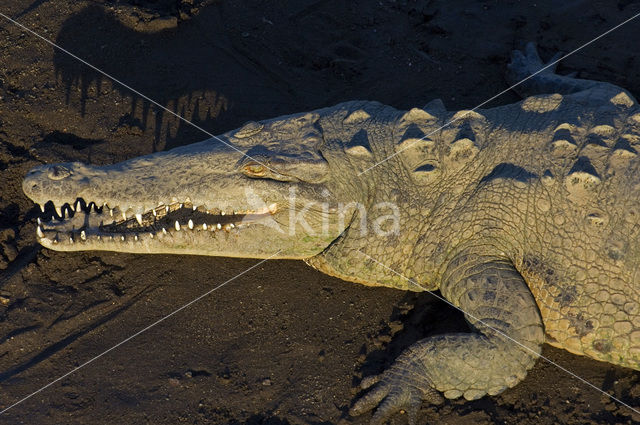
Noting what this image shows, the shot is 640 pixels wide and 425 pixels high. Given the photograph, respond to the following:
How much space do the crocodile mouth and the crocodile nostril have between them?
0.25 m

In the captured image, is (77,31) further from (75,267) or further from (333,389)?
(333,389)

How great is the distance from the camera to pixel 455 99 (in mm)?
7359

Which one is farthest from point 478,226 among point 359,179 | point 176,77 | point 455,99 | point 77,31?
point 77,31

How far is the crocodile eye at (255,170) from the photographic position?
5.03 metres

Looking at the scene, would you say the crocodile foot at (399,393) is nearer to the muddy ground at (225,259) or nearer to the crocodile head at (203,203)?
the muddy ground at (225,259)

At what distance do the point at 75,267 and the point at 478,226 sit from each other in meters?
3.63

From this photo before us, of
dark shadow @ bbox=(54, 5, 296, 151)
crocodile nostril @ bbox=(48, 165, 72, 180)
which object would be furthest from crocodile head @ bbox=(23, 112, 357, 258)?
dark shadow @ bbox=(54, 5, 296, 151)

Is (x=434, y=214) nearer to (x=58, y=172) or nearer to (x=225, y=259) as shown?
(x=225, y=259)

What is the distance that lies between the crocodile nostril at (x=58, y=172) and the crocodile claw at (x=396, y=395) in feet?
9.98

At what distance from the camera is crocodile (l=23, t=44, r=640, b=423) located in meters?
4.45

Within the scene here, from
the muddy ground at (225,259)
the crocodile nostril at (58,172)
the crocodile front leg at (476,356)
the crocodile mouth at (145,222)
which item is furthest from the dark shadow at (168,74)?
the crocodile front leg at (476,356)

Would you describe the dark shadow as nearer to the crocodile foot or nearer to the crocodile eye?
the crocodile eye

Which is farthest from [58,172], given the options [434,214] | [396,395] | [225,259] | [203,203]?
[396,395]

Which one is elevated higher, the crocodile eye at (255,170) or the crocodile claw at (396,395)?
the crocodile eye at (255,170)
